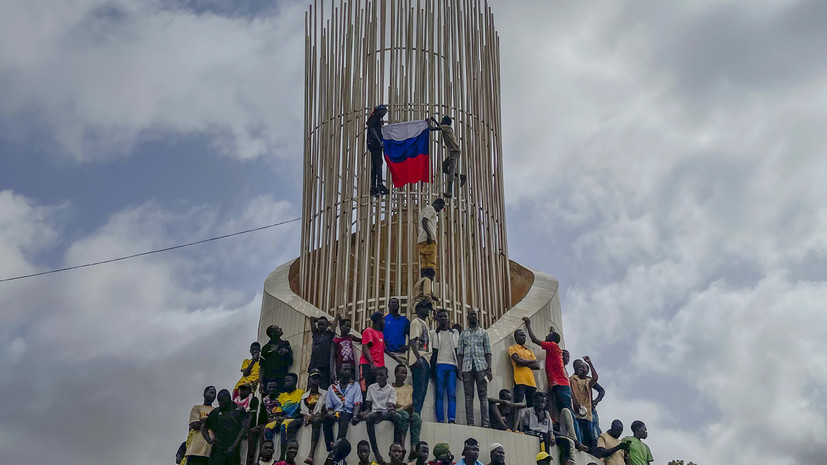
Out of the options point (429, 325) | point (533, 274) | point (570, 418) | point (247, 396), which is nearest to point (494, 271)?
point (533, 274)

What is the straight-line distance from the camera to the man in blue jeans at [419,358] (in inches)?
508

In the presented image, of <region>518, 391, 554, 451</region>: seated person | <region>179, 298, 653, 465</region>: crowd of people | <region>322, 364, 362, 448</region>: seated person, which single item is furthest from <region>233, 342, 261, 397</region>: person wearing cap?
<region>518, 391, 554, 451</region>: seated person

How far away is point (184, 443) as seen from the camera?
43.3ft

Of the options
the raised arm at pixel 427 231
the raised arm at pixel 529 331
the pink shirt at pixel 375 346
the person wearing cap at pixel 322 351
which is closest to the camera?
the pink shirt at pixel 375 346

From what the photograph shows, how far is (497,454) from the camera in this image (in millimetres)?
11438

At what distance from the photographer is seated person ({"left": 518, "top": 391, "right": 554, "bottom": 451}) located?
13.0 metres

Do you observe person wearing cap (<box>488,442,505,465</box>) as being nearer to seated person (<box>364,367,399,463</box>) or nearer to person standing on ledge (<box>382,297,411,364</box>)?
seated person (<box>364,367,399,463</box>)

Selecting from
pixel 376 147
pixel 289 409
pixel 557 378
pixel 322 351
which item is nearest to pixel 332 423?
pixel 289 409

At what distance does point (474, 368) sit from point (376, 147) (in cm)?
504

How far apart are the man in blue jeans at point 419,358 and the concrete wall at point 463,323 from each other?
27 cm

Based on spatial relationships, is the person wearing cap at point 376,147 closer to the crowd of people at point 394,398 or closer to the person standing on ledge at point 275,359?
the crowd of people at point 394,398

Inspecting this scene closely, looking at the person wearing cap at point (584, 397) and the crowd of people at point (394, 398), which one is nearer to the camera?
the crowd of people at point (394, 398)

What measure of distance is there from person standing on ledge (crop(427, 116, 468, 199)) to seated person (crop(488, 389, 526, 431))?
4286mm

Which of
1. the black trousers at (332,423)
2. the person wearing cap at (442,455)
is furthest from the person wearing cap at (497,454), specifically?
the black trousers at (332,423)
